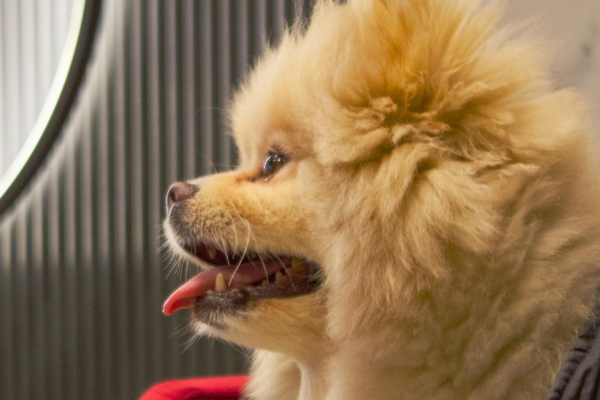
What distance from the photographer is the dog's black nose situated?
0.85 meters

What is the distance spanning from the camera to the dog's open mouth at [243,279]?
79cm

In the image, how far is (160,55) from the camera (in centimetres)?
167

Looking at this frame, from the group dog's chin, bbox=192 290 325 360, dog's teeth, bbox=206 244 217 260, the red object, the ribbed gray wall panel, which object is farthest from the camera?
the ribbed gray wall panel

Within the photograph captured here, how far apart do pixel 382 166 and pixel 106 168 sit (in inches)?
53.9

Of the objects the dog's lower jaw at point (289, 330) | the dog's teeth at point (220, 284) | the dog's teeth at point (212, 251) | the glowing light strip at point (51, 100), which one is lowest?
the dog's lower jaw at point (289, 330)

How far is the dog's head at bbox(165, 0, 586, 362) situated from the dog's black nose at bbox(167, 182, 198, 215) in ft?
0.20

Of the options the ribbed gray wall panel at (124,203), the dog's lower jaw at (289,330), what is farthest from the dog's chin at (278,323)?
the ribbed gray wall panel at (124,203)

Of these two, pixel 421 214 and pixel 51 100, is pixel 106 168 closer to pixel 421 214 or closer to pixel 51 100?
pixel 51 100

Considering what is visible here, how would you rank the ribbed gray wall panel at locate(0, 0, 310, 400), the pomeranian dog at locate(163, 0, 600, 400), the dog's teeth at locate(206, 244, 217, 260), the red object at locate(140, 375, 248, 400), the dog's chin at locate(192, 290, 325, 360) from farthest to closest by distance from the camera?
the ribbed gray wall panel at locate(0, 0, 310, 400) < the red object at locate(140, 375, 248, 400) < the dog's teeth at locate(206, 244, 217, 260) < the dog's chin at locate(192, 290, 325, 360) < the pomeranian dog at locate(163, 0, 600, 400)

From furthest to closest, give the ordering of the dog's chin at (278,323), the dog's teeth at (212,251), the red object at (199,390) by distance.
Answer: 1. the red object at (199,390)
2. the dog's teeth at (212,251)
3. the dog's chin at (278,323)

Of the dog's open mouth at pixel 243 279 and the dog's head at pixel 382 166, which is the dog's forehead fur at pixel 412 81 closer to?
the dog's head at pixel 382 166

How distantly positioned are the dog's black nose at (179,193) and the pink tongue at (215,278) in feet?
0.47

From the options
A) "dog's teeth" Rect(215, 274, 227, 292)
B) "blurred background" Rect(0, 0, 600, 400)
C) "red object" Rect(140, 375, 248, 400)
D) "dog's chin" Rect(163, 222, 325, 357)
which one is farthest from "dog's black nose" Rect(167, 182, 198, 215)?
"blurred background" Rect(0, 0, 600, 400)

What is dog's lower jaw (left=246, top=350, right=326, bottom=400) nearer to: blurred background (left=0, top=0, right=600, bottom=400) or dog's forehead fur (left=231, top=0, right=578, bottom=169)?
dog's forehead fur (left=231, top=0, right=578, bottom=169)
